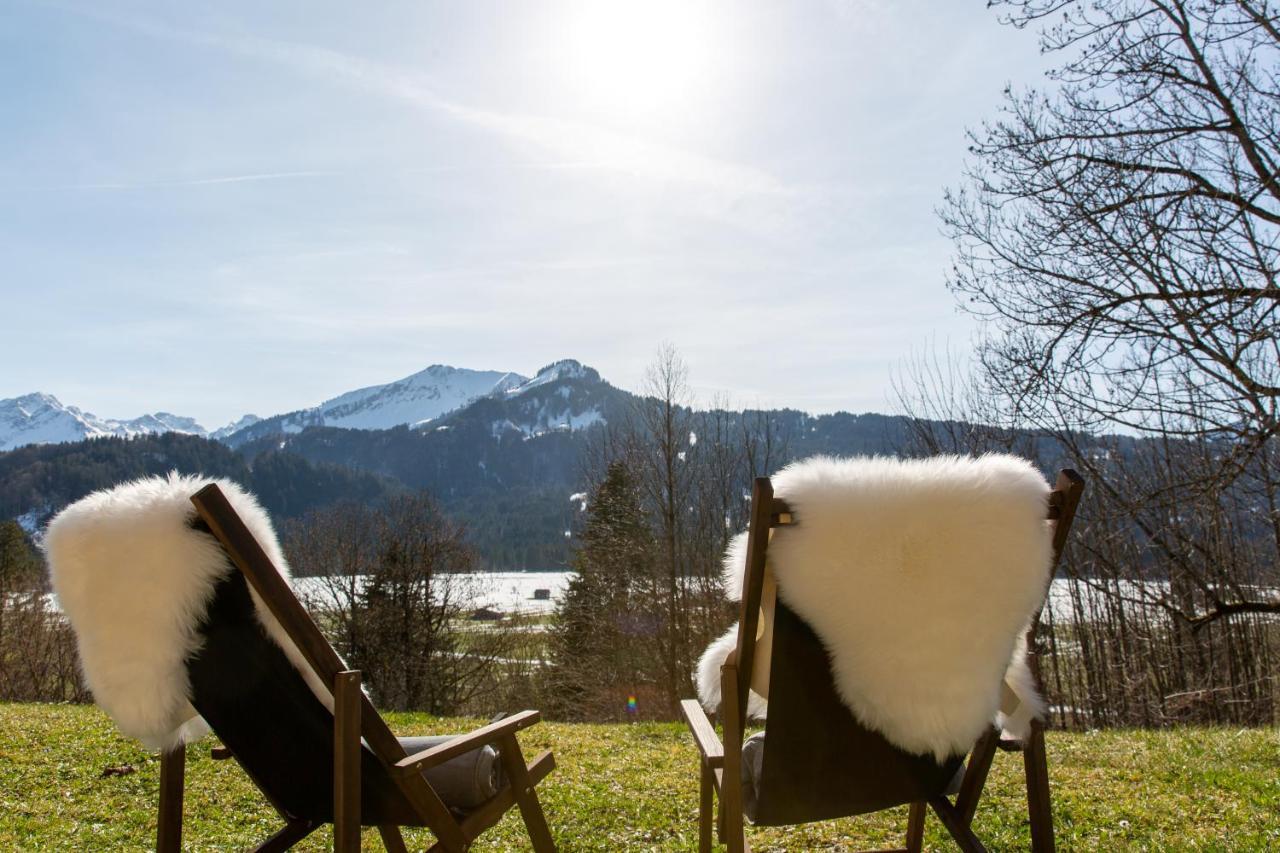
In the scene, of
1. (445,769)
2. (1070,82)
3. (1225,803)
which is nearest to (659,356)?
(1070,82)

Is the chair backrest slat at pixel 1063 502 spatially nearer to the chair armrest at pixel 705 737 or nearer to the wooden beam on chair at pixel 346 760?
the chair armrest at pixel 705 737

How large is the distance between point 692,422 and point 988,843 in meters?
11.4

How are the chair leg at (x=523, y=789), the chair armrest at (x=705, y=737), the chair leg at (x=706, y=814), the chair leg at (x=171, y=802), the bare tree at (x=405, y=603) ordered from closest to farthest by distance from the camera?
the chair armrest at (x=705, y=737), the chair leg at (x=171, y=802), the chair leg at (x=523, y=789), the chair leg at (x=706, y=814), the bare tree at (x=405, y=603)

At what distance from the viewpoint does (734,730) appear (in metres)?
2.36

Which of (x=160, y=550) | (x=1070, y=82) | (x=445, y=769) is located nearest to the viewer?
(x=160, y=550)

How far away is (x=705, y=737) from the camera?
2.56 metres

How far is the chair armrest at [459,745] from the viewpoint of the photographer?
2.17 m

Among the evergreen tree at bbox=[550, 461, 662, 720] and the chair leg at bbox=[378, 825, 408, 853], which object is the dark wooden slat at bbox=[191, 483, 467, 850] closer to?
the chair leg at bbox=[378, 825, 408, 853]

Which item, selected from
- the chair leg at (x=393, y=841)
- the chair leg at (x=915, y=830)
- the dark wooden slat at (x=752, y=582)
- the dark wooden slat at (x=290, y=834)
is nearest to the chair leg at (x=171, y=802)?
the dark wooden slat at (x=290, y=834)

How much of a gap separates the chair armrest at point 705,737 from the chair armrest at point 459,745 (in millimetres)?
492

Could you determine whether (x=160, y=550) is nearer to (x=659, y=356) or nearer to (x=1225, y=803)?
(x=1225, y=803)

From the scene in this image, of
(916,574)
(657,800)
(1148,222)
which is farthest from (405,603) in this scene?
(916,574)

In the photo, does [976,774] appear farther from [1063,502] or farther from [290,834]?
[290,834]

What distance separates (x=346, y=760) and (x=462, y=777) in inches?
19.5
